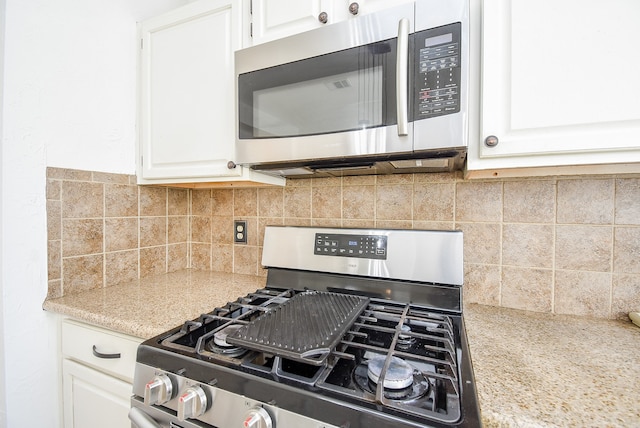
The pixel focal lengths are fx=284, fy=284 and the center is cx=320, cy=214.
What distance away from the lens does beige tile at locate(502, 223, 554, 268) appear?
36.8 inches

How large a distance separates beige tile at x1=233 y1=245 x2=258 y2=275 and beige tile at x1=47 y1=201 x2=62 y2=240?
680 mm

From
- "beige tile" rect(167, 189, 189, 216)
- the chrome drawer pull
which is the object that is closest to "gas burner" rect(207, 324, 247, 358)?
the chrome drawer pull

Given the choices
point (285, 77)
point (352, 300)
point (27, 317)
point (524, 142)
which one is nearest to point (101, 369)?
point (27, 317)

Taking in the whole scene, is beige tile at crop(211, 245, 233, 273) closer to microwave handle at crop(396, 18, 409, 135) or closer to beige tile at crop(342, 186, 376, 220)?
beige tile at crop(342, 186, 376, 220)

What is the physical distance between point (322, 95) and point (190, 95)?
0.60m

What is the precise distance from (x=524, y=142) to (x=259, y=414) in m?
0.84

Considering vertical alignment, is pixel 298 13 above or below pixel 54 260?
above

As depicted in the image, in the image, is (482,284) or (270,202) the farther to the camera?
(270,202)

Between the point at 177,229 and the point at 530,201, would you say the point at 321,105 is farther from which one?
the point at 177,229

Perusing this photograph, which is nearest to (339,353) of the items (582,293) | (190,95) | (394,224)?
(394,224)

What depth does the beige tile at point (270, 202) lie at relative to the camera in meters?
1.34

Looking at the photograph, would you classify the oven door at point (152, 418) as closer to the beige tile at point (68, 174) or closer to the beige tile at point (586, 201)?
the beige tile at point (68, 174)

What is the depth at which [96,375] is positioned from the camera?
934mm

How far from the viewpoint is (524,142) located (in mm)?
700
